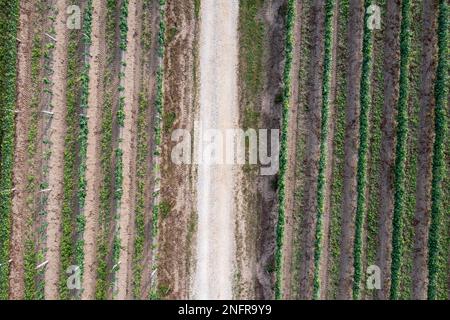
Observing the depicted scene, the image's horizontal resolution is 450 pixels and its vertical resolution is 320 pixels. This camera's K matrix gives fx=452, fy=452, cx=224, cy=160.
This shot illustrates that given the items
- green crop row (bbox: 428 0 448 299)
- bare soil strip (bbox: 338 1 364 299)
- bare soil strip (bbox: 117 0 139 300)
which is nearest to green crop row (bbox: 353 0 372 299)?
bare soil strip (bbox: 338 1 364 299)

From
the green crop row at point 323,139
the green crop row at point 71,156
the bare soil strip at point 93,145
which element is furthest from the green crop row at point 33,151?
the green crop row at point 323,139

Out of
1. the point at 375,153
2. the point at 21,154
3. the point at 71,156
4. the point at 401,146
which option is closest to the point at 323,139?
the point at 375,153

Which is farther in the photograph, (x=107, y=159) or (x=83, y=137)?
(x=107, y=159)

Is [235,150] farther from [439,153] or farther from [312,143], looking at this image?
[439,153]
